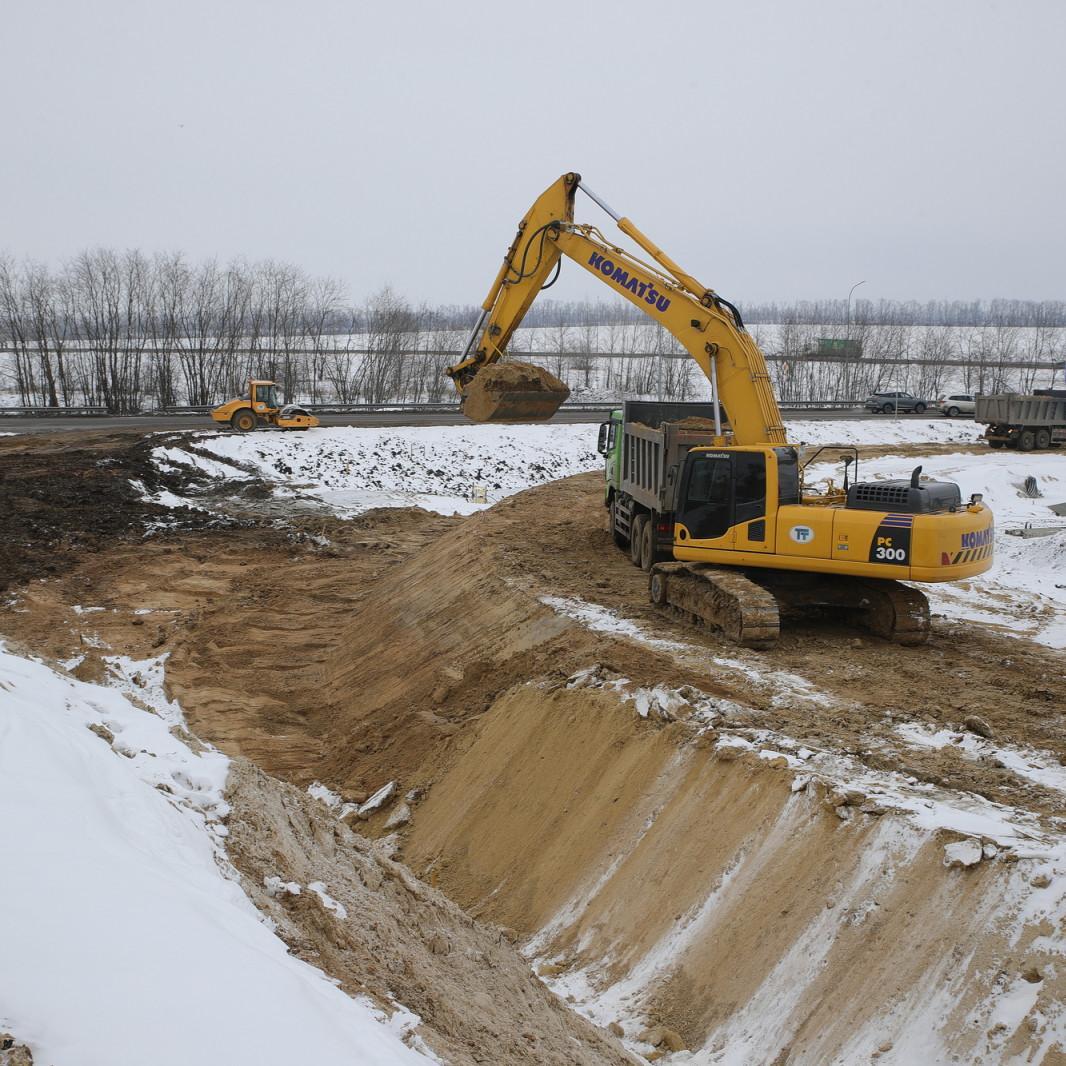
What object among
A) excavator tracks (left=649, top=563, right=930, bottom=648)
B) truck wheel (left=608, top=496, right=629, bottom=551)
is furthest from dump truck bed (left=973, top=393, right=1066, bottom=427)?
excavator tracks (left=649, top=563, right=930, bottom=648)

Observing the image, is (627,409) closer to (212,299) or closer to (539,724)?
(539,724)

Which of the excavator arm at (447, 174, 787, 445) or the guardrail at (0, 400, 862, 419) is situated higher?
the excavator arm at (447, 174, 787, 445)

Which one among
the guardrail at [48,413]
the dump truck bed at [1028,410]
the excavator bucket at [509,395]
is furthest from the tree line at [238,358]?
the excavator bucket at [509,395]

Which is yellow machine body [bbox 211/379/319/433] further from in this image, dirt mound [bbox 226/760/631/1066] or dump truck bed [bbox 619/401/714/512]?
dirt mound [bbox 226/760/631/1066]

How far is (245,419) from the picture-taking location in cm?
3347

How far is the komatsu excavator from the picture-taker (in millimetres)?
11109

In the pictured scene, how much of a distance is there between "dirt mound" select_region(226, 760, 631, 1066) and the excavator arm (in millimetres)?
8130

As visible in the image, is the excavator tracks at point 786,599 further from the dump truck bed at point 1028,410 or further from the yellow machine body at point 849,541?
the dump truck bed at point 1028,410

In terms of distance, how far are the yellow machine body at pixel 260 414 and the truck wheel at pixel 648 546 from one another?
20.5 metres

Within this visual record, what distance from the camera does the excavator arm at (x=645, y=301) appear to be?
13.3 m

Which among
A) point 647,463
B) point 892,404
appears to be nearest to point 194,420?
point 647,463

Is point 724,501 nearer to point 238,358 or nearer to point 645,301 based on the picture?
point 645,301

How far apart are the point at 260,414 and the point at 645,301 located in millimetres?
21854

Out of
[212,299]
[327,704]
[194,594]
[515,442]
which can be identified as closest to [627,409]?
[327,704]
